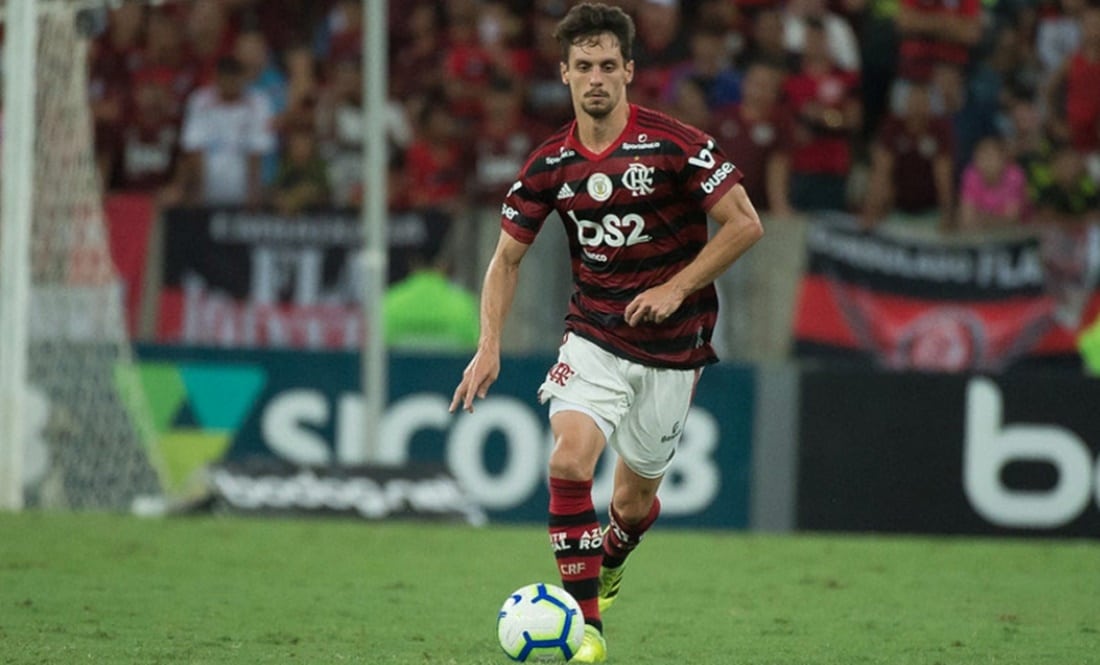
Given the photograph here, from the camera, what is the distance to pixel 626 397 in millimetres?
6836

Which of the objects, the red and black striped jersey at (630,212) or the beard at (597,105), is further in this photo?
the red and black striped jersey at (630,212)

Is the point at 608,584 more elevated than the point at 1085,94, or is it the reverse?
the point at 1085,94

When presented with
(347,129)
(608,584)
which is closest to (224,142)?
(347,129)

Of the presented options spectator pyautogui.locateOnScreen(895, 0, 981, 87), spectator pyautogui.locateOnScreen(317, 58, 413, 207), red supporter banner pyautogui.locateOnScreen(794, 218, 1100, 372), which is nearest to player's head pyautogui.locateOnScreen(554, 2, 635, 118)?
red supporter banner pyautogui.locateOnScreen(794, 218, 1100, 372)

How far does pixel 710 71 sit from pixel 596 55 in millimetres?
8813

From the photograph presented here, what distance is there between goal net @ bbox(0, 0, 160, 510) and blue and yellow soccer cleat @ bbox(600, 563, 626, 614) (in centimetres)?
636

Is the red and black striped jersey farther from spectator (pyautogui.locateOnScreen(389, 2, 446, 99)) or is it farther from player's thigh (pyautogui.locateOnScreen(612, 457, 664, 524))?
spectator (pyautogui.locateOnScreen(389, 2, 446, 99))

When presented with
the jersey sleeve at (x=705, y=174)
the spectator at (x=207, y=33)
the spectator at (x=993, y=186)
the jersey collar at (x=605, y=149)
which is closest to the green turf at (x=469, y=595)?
the jersey sleeve at (x=705, y=174)

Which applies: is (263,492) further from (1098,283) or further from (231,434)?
(1098,283)

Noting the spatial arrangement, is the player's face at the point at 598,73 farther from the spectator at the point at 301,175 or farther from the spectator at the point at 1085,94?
the spectator at the point at 301,175

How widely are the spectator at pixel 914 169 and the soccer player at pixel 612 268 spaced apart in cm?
749

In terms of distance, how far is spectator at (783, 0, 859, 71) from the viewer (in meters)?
15.1

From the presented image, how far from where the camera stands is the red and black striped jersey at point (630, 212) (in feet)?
22.0

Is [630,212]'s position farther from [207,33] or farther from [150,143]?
[207,33]
